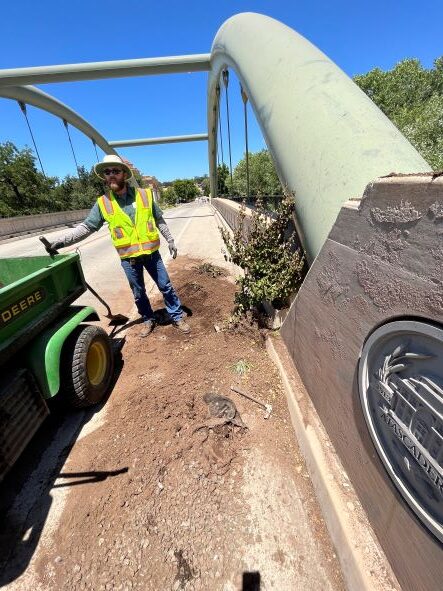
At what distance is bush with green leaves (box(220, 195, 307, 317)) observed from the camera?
324cm

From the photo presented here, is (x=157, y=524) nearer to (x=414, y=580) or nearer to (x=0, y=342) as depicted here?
(x=414, y=580)

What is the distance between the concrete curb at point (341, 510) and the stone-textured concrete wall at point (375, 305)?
60mm

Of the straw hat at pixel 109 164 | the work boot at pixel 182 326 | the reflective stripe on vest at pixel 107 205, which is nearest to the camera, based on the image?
the straw hat at pixel 109 164

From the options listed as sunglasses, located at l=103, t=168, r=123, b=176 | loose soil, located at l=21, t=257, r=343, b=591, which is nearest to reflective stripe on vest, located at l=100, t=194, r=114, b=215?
sunglasses, located at l=103, t=168, r=123, b=176

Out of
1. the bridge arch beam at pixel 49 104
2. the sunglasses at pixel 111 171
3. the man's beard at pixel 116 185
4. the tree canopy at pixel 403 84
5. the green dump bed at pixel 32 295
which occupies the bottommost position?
the green dump bed at pixel 32 295

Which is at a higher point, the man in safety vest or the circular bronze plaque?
the man in safety vest

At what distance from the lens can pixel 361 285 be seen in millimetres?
1666

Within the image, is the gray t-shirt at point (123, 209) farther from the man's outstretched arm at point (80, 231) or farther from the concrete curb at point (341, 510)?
the concrete curb at point (341, 510)

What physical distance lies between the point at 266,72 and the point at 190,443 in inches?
192

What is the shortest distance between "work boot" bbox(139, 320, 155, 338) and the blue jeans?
0.08 meters

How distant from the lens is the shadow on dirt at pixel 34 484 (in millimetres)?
1785

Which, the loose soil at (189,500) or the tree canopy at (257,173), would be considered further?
the tree canopy at (257,173)

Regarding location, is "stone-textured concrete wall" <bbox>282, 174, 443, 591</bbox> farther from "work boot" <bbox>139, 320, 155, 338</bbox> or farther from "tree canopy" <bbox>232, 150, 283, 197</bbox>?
"tree canopy" <bbox>232, 150, 283, 197</bbox>

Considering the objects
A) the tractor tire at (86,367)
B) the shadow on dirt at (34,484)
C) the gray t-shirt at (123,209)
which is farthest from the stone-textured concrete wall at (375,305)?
the gray t-shirt at (123,209)
